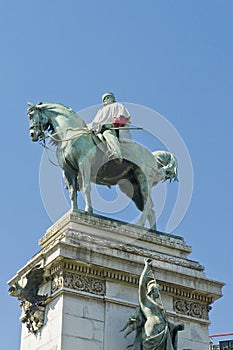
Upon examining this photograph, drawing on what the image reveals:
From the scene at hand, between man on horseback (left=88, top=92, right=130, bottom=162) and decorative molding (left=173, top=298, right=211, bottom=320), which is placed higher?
man on horseback (left=88, top=92, right=130, bottom=162)

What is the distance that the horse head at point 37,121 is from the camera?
21547mm

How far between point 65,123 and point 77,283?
4.70 m

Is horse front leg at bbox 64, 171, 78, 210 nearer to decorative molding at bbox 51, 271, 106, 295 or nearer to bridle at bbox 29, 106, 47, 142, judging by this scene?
bridle at bbox 29, 106, 47, 142

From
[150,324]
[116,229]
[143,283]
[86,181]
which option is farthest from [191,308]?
[86,181]

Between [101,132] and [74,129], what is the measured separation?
0.77 meters

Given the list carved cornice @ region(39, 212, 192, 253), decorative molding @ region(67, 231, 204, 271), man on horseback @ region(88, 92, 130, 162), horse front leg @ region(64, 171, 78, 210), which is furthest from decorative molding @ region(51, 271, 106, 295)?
man on horseback @ region(88, 92, 130, 162)

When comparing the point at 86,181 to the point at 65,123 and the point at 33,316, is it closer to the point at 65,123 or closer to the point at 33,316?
the point at 65,123

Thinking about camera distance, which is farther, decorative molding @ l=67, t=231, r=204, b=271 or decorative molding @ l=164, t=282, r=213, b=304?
decorative molding @ l=164, t=282, r=213, b=304

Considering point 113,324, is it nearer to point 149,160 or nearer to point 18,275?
point 18,275

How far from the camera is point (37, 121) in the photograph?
21625 mm

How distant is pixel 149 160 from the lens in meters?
22.3

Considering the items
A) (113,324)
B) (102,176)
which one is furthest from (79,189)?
(113,324)

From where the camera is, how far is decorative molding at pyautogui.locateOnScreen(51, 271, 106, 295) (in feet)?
61.6

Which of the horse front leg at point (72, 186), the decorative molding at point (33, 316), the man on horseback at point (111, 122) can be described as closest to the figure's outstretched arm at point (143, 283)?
the decorative molding at point (33, 316)
